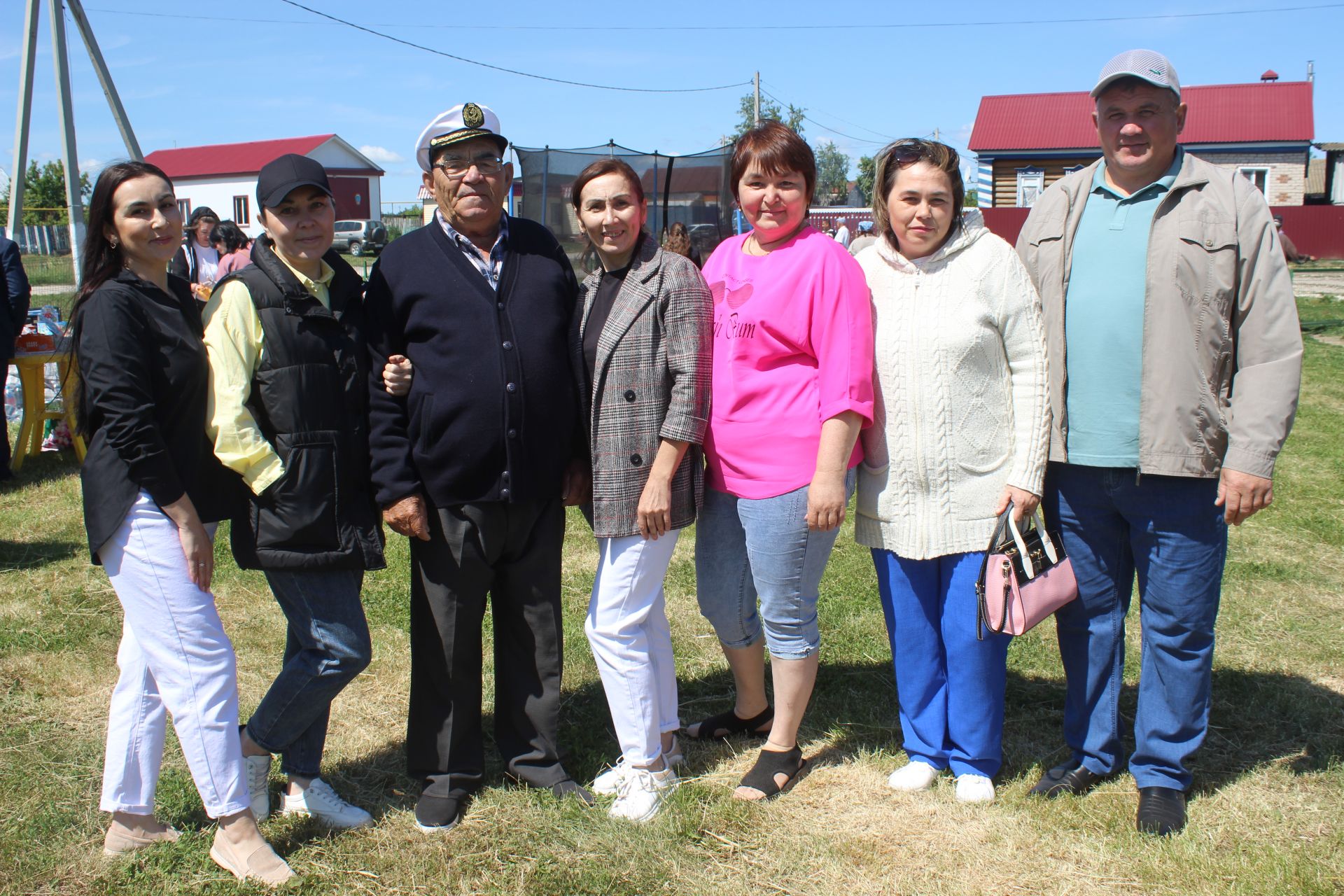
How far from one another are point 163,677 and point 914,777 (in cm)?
217

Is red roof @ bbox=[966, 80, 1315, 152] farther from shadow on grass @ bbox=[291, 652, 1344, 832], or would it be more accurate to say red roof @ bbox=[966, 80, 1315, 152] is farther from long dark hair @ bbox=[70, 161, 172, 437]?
long dark hair @ bbox=[70, 161, 172, 437]

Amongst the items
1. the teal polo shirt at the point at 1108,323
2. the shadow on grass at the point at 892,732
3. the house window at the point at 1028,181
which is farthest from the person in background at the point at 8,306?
the house window at the point at 1028,181

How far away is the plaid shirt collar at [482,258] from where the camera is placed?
280cm

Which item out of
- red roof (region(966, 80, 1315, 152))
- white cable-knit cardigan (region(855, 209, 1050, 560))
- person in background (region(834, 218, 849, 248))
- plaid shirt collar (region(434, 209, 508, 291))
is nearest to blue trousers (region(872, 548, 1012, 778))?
white cable-knit cardigan (region(855, 209, 1050, 560))

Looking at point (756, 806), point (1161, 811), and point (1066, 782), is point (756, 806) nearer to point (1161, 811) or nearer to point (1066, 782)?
point (1066, 782)

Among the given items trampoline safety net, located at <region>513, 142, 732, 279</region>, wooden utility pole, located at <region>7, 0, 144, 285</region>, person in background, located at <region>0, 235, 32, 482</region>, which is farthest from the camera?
trampoline safety net, located at <region>513, 142, 732, 279</region>

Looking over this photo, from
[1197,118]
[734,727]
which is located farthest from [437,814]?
[1197,118]

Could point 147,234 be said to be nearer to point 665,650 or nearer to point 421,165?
point 421,165

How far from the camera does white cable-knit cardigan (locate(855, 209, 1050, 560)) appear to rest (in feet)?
9.04

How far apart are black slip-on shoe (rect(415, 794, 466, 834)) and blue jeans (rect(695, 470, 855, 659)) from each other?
963 millimetres

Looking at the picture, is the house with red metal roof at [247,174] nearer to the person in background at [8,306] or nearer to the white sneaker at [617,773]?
the person in background at [8,306]

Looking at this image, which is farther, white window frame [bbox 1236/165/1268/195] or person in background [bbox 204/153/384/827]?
white window frame [bbox 1236/165/1268/195]

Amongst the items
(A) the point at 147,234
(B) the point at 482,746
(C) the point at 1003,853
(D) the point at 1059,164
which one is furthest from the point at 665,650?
(D) the point at 1059,164

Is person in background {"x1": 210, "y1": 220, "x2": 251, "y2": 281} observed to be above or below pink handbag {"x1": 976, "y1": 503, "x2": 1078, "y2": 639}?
above
